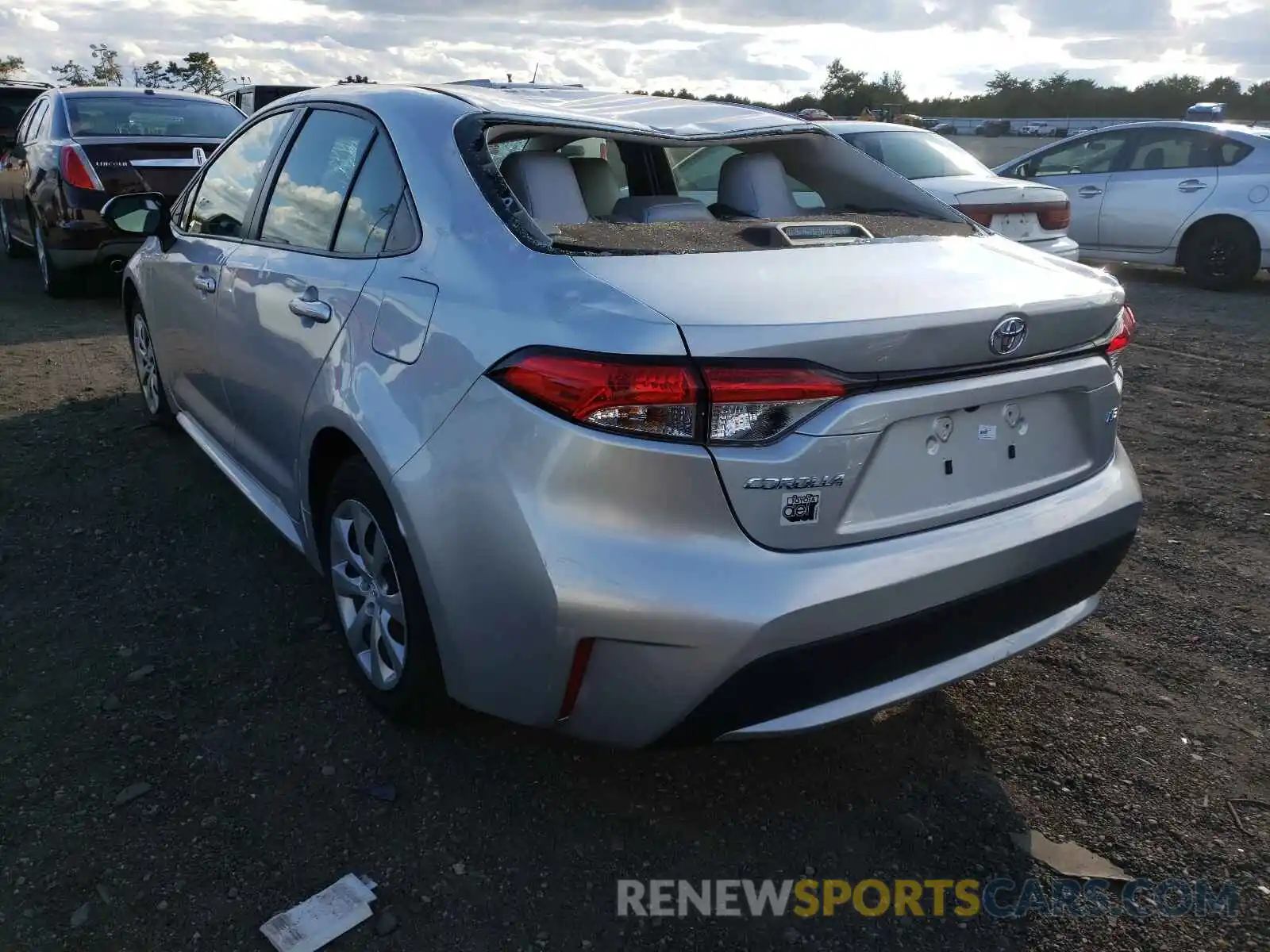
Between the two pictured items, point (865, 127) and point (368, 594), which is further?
point (865, 127)

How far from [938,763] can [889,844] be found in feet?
1.20

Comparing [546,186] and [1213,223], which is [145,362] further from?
[1213,223]

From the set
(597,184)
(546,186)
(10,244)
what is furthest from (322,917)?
(10,244)

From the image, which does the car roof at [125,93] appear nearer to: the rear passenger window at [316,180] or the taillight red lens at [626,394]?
the rear passenger window at [316,180]

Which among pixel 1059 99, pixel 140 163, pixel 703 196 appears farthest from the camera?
pixel 1059 99

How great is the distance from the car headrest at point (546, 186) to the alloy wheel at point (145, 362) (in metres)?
2.69

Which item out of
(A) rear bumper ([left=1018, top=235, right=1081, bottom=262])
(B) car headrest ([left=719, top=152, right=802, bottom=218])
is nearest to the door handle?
(B) car headrest ([left=719, top=152, right=802, bottom=218])

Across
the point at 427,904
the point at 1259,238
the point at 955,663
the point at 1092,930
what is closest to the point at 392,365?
the point at 427,904

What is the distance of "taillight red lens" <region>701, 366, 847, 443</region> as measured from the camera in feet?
6.18

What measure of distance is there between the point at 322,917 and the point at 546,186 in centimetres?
185

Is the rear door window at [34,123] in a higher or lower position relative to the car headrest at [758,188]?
lower

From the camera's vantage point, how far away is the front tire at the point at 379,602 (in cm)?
240

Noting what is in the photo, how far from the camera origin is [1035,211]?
7328 mm

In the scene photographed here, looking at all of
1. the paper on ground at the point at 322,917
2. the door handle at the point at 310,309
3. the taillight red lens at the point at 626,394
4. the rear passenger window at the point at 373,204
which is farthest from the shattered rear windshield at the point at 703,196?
the paper on ground at the point at 322,917
